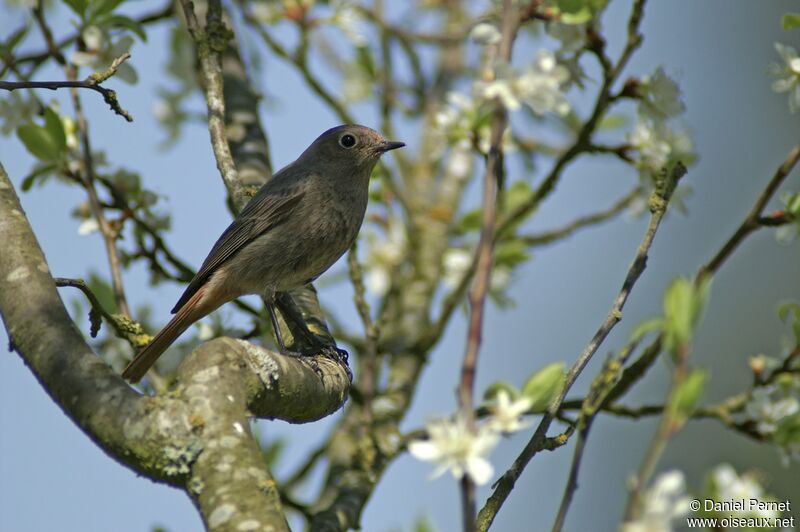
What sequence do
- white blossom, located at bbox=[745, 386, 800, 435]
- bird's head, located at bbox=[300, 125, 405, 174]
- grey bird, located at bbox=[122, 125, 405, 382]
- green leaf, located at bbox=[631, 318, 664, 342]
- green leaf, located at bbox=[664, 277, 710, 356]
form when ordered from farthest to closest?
bird's head, located at bbox=[300, 125, 405, 174] → grey bird, located at bbox=[122, 125, 405, 382] → white blossom, located at bbox=[745, 386, 800, 435] → green leaf, located at bbox=[631, 318, 664, 342] → green leaf, located at bbox=[664, 277, 710, 356]

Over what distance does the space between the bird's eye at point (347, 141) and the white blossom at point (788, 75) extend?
109 inches

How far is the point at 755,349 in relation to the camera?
7863mm

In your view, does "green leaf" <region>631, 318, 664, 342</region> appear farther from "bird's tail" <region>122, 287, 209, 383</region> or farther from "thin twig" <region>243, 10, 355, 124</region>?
"thin twig" <region>243, 10, 355, 124</region>

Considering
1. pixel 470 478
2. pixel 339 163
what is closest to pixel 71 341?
pixel 470 478

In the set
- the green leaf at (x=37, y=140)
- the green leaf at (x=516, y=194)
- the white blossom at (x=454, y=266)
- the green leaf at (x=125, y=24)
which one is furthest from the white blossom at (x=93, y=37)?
the white blossom at (x=454, y=266)

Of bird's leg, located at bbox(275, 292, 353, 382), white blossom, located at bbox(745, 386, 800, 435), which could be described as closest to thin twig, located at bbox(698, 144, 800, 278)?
white blossom, located at bbox(745, 386, 800, 435)

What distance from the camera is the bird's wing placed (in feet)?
16.1

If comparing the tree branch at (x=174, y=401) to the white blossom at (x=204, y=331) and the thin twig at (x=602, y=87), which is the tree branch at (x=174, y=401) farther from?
the thin twig at (x=602, y=87)

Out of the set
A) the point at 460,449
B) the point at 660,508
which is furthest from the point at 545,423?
the point at 660,508

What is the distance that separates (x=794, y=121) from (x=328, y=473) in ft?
23.8

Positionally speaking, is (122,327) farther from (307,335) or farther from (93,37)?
(93,37)

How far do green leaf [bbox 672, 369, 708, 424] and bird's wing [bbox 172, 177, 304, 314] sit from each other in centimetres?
351

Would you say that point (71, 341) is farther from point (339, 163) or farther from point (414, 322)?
point (414, 322)

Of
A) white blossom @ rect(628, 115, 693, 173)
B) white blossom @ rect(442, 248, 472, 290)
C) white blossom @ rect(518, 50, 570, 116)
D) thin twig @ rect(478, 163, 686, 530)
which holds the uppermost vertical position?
white blossom @ rect(442, 248, 472, 290)
